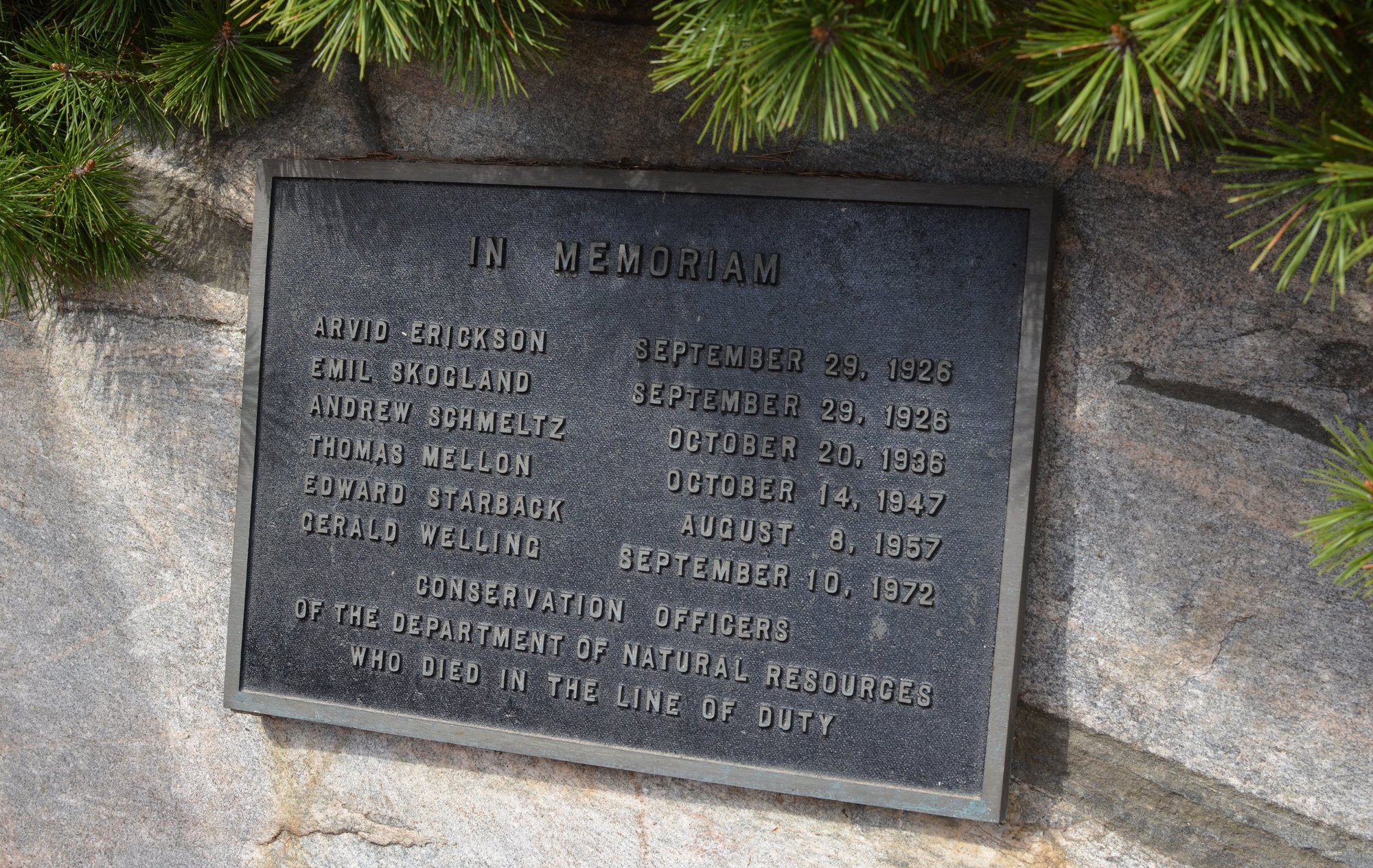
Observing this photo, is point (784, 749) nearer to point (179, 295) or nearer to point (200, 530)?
point (200, 530)

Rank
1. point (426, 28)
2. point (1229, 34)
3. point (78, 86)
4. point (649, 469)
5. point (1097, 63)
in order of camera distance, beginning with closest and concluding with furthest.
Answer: point (1229, 34) < point (1097, 63) < point (426, 28) < point (649, 469) < point (78, 86)

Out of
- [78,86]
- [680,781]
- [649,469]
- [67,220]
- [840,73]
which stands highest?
[78,86]

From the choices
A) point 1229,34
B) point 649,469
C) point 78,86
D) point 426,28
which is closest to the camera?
point 1229,34

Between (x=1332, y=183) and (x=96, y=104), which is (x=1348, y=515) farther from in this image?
(x=96, y=104)

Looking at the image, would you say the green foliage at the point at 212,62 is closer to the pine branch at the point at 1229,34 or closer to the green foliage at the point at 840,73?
the green foliage at the point at 840,73

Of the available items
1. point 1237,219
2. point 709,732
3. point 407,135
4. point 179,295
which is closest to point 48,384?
point 179,295

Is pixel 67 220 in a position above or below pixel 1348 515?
above

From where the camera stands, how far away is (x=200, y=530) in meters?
2.18

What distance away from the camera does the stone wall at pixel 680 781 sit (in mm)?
1679

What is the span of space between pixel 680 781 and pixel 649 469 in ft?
2.07

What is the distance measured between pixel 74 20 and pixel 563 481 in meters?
1.41

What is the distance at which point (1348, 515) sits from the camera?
1.37 metres

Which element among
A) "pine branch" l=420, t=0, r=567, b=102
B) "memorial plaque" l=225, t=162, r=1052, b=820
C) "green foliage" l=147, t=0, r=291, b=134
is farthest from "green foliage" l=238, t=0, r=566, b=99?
"memorial plaque" l=225, t=162, r=1052, b=820

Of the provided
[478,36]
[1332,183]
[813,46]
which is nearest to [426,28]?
[478,36]
